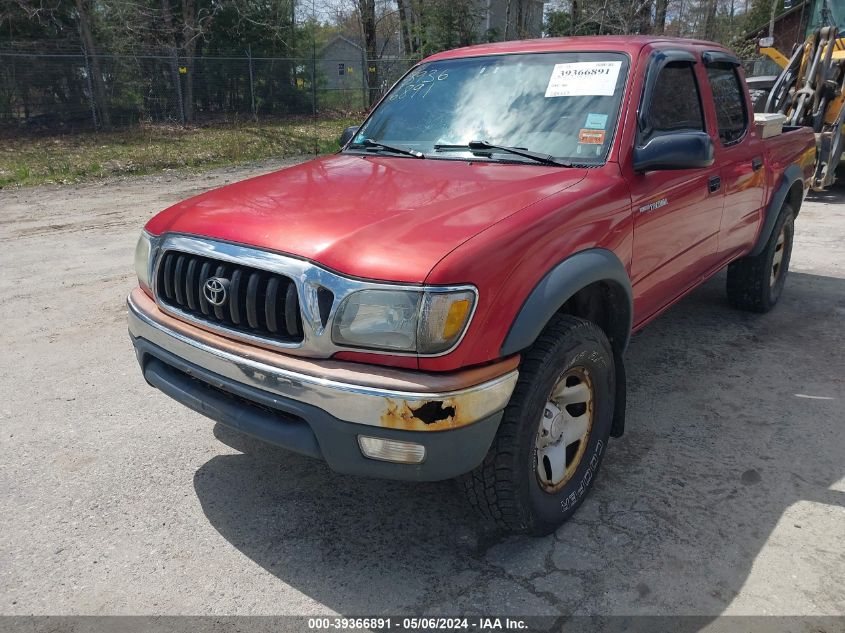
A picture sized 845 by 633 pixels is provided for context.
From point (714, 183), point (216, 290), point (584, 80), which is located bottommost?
point (216, 290)

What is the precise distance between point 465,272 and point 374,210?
61 cm

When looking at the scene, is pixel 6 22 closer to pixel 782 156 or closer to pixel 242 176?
pixel 242 176

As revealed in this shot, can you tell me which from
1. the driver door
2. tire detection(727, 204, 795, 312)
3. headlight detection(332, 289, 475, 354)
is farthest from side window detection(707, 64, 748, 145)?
headlight detection(332, 289, 475, 354)

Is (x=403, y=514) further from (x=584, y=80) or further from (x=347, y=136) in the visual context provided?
(x=347, y=136)

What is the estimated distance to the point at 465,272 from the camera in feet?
7.22

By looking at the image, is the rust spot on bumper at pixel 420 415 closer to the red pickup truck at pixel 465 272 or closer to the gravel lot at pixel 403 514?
the red pickup truck at pixel 465 272

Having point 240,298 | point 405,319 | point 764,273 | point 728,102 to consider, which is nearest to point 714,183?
point 728,102

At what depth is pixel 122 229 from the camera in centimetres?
836

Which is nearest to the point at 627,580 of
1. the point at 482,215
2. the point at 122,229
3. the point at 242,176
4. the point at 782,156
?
the point at 482,215

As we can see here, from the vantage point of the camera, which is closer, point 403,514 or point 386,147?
point 403,514

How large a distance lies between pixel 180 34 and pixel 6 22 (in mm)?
5338

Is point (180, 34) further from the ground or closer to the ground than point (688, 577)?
further from the ground

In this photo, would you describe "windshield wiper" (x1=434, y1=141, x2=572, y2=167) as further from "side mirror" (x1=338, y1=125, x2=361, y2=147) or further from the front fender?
"side mirror" (x1=338, y1=125, x2=361, y2=147)

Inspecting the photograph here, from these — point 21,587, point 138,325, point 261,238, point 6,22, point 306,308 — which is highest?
point 6,22
